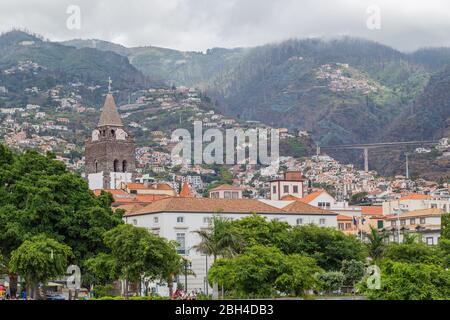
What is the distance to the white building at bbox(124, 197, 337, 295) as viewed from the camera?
69.8 m

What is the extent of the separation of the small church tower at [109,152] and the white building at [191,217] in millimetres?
51446

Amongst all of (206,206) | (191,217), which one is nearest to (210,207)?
(206,206)

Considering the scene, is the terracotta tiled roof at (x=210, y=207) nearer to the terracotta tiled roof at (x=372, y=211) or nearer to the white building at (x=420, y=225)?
the white building at (x=420, y=225)

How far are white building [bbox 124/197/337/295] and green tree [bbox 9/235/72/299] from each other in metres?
20.4

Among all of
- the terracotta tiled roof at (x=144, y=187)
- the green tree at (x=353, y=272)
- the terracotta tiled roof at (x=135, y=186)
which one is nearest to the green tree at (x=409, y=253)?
the green tree at (x=353, y=272)

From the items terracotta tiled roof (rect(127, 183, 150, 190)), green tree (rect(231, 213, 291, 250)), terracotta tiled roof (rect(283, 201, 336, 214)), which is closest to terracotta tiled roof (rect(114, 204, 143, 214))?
terracotta tiled roof (rect(283, 201, 336, 214))

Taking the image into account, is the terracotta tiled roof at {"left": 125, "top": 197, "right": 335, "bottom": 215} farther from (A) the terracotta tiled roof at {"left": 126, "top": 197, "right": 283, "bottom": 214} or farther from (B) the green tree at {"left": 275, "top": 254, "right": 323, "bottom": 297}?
(B) the green tree at {"left": 275, "top": 254, "right": 323, "bottom": 297}

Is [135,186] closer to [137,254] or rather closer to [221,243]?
[221,243]

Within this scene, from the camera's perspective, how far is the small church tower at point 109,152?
128 metres
